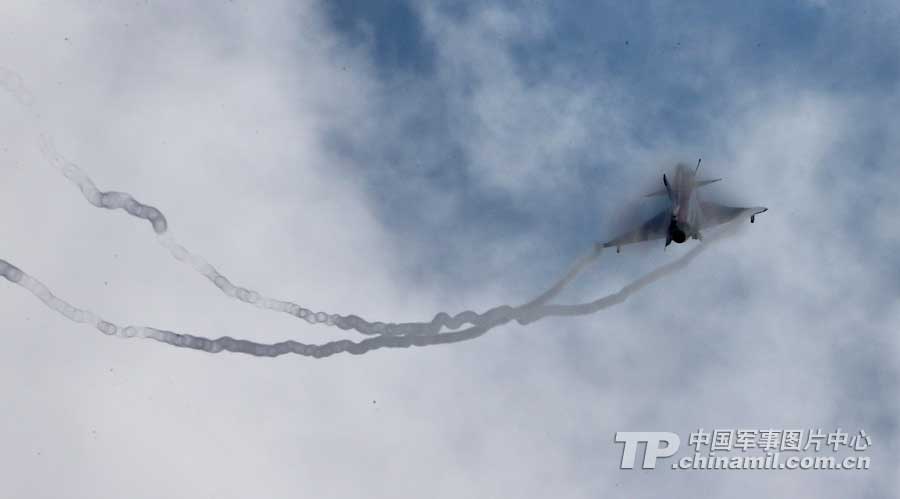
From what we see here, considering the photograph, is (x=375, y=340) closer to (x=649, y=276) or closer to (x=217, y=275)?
(x=217, y=275)

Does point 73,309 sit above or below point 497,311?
below

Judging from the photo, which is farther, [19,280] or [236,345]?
[236,345]

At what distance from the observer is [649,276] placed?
114m

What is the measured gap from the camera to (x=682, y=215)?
106m

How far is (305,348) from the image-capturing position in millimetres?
94062

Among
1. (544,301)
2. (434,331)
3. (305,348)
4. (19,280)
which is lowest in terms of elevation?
(19,280)

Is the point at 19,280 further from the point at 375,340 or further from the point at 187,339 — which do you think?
the point at 375,340

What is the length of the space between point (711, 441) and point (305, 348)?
1894 inches

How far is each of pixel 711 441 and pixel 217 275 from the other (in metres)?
59.2

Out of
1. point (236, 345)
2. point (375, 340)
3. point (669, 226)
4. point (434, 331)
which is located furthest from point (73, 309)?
point (669, 226)

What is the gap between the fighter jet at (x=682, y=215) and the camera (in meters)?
106

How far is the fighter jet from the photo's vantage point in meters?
106

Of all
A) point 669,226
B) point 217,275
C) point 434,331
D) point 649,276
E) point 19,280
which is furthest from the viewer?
point 649,276

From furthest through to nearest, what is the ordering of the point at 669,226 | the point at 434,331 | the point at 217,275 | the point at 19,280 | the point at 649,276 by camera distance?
the point at 649,276 < the point at 669,226 < the point at 434,331 < the point at 217,275 < the point at 19,280
